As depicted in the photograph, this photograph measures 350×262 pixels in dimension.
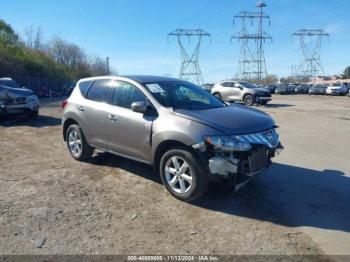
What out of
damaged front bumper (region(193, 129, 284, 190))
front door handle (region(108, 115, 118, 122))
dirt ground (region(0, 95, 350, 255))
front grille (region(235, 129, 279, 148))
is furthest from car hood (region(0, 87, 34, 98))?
front grille (region(235, 129, 279, 148))

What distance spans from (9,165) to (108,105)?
97.1 inches

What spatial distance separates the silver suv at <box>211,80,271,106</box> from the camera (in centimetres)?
2225

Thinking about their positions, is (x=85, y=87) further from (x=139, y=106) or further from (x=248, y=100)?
(x=248, y=100)

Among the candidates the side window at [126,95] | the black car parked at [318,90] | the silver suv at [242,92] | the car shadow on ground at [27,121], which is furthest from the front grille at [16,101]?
the black car parked at [318,90]

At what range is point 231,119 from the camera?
4820mm

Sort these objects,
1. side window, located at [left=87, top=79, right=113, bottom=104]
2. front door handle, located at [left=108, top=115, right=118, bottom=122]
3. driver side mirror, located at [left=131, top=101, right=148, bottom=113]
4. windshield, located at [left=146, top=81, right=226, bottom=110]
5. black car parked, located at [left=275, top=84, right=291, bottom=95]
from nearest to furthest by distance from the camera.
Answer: driver side mirror, located at [left=131, top=101, right=148, bottom=113]
windshield, located at [left=146, top=81, right=226, bottom=110]
front door handle, located at [left=108, top=115, right=118, bottom=122]
side window, located at [left=87, top=79, right=113, bottom=104]
black car parked, located at [left=275, top=84, right=291, bottom=95]

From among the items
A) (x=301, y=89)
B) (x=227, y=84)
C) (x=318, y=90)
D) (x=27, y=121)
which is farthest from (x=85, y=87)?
(x=301, y=89)

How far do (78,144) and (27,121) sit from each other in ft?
25.0

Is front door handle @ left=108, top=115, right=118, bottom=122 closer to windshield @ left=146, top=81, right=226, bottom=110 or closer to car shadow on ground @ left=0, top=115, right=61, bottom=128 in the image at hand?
windshield @ left=146, top=81, right=226, bottom=110

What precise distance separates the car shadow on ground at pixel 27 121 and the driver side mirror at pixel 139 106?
813 cm

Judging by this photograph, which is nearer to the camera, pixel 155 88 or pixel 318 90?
pixel 155 88

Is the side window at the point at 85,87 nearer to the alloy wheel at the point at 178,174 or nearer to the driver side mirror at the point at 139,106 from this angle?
the driver side mirror at the point at 139,106

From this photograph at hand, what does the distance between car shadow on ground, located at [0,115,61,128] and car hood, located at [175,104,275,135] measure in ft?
28.8

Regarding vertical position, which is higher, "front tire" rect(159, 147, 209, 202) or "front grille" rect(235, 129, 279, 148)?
"front grille" rect(235, 129, 279, 148)
